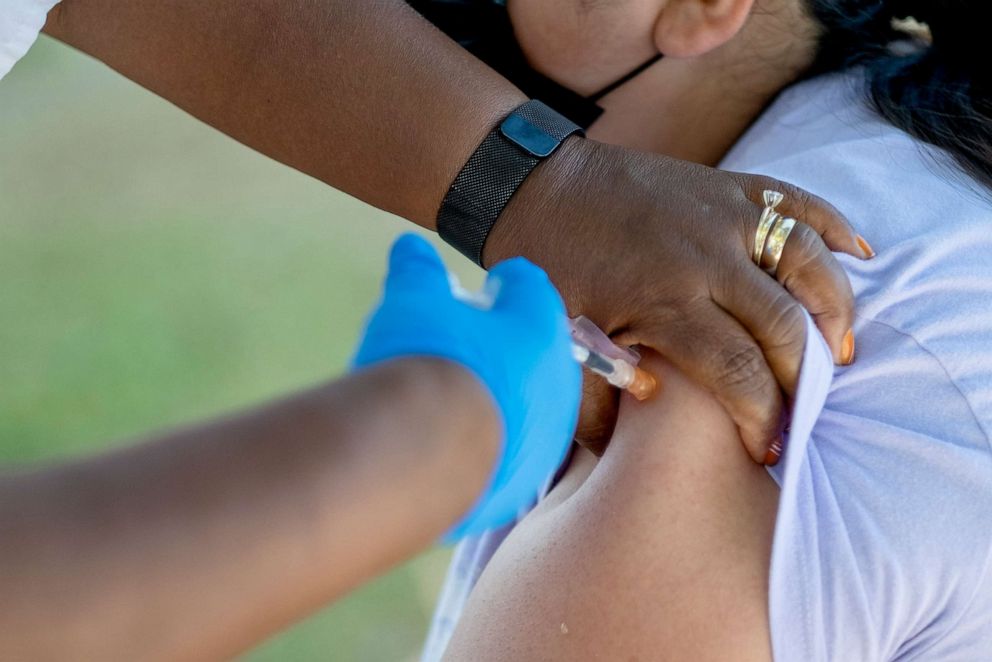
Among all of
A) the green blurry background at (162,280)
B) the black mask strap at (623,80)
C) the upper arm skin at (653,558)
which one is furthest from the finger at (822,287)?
the green blurry background at (162,280)

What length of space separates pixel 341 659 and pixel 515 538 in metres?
1.31

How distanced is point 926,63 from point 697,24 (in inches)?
11.6

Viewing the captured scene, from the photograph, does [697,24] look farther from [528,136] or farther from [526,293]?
[526,293]

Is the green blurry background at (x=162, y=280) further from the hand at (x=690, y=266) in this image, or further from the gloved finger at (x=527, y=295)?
the gloved finger at (x=527, y=295)

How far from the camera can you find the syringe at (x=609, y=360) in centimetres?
71

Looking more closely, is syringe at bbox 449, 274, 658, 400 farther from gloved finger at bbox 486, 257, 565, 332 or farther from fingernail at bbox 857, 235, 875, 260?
fingernail at bbox 857, 235, 875, 260

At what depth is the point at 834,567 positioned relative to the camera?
2.31 feet

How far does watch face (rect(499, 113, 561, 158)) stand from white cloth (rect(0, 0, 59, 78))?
1.59 ft

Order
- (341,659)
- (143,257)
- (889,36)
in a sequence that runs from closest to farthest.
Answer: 1. (889,36)
2. (341,659)
3. (143,257)

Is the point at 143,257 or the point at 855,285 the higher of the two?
the point at 855,285

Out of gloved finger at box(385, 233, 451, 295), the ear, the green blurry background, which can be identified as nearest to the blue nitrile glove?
gloved finger at box(385, 233, 451, 295)

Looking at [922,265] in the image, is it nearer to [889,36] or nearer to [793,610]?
[793,610]

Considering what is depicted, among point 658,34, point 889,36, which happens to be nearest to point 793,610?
point 658,34

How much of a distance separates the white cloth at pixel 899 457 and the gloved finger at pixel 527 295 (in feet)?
0.85
